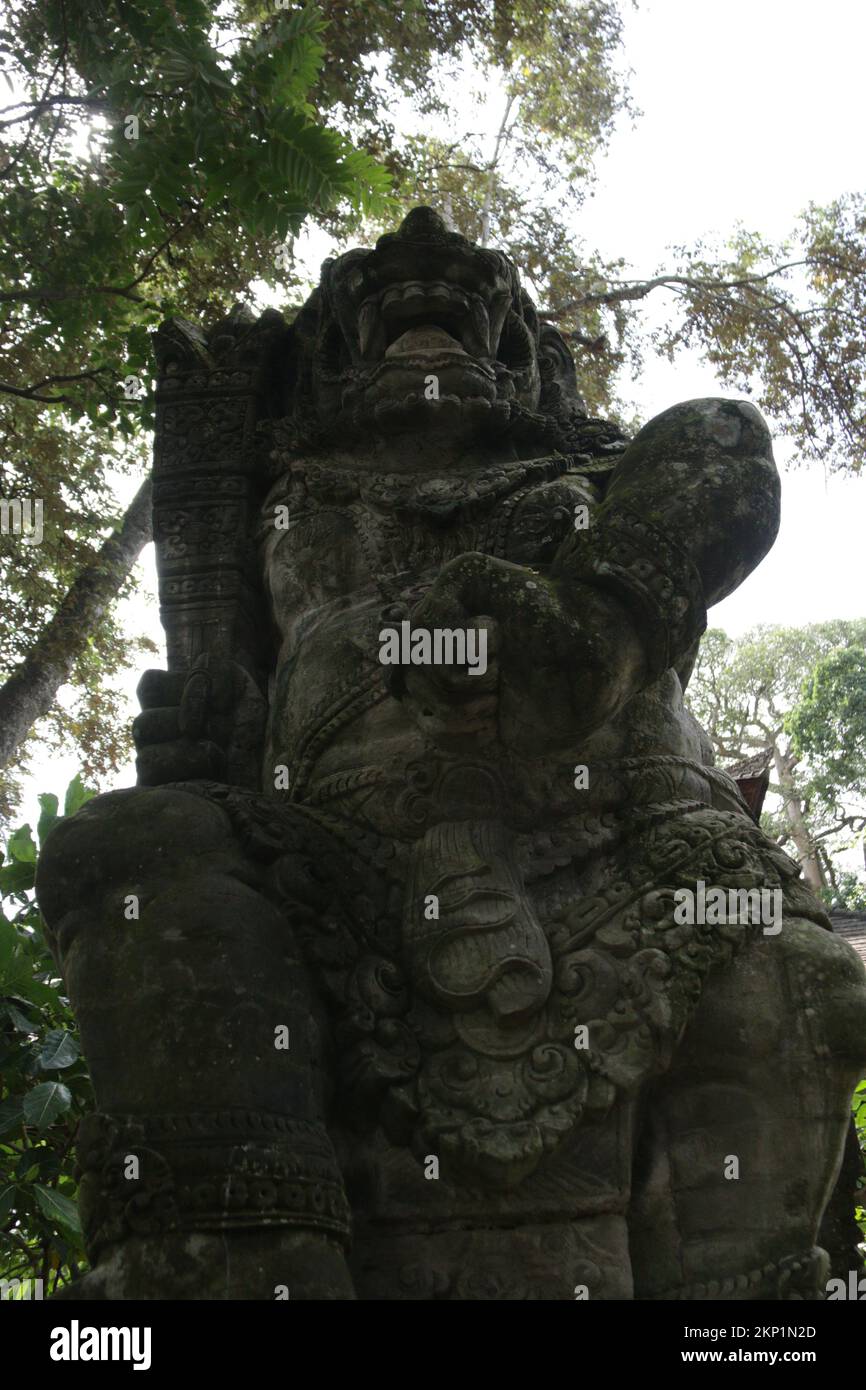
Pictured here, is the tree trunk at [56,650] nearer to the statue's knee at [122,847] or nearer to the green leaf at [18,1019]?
the green leaf at [18,1019]

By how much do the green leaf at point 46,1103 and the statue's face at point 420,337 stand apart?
2.08m

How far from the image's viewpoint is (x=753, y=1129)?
2.58 metres

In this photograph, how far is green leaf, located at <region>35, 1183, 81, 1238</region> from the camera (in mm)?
3662

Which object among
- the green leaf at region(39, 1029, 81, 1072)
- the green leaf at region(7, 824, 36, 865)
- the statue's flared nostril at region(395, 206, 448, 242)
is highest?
the statue's flared nostril at region(395, 206, 448, 242)

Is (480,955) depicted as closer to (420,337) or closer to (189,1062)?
(189,1062)

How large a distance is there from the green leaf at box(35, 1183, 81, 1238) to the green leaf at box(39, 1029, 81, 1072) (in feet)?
1.16

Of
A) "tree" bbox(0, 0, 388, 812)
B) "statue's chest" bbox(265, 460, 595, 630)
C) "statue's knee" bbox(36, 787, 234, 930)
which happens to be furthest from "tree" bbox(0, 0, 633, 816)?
"statue's knee" bbox(36, 787, 234, 930)

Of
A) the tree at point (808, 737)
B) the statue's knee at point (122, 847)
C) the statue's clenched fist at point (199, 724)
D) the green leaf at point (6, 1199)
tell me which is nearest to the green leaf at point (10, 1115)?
the green leaf at point (6, 1199)

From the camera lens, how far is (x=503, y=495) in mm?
3354

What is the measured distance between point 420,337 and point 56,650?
6104mm

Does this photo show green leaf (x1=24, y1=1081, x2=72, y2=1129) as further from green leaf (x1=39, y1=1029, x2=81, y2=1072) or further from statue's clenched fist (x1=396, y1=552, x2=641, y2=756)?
statue's clenched fist (x1=396, y1=552, x2=641, y2=756)

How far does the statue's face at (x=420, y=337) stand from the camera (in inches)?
140

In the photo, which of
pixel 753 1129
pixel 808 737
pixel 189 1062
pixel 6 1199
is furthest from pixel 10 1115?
pixel 808 737

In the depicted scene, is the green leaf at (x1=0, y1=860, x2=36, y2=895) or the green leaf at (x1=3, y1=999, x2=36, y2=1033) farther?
the green leaf at (x1=0, y1=860, x2=36, y2=895)
